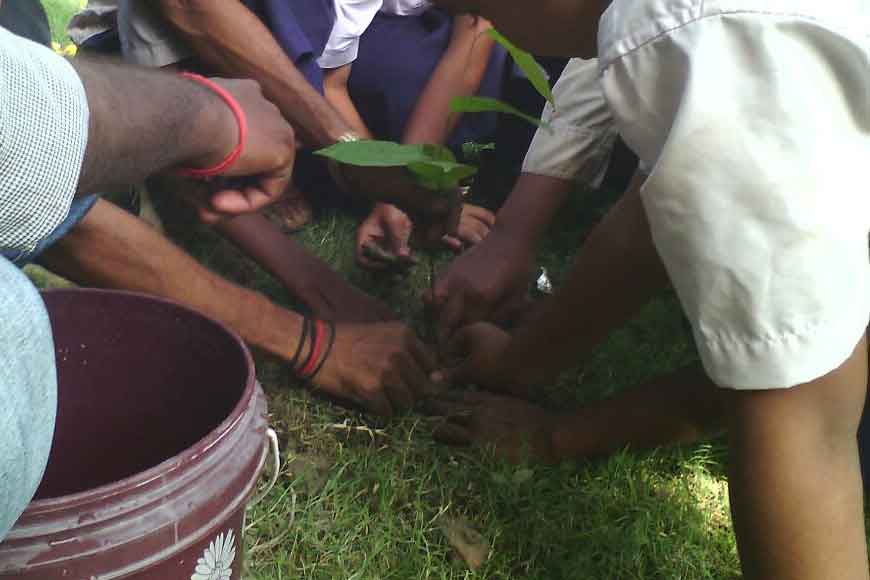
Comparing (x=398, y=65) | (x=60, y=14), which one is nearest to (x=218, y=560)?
(x=398, y=65)

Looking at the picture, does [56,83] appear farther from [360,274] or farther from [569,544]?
[360,274]

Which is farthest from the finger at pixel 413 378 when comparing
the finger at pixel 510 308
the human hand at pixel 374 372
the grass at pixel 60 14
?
the grass at pixel 60 14

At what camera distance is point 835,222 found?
817mm

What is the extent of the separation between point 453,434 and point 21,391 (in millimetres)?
849

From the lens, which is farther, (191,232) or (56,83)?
(191,232)

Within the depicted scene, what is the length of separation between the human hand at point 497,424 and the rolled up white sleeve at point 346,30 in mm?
934

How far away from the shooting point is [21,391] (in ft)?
2.26

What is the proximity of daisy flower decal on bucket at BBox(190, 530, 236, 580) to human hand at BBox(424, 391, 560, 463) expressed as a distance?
55cm

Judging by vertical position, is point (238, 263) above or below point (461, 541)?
below

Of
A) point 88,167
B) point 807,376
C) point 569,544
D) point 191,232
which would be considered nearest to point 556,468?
point 569,544

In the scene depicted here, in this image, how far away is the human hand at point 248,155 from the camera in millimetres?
1088

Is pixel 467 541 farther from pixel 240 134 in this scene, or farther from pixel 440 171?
→ pixel 240 134

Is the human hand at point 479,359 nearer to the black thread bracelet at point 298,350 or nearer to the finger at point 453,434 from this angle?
the finger at point 453,434

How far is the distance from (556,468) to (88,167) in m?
0.85
